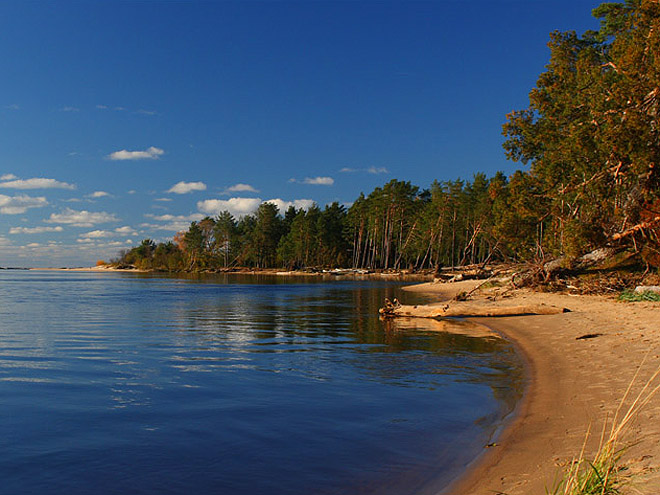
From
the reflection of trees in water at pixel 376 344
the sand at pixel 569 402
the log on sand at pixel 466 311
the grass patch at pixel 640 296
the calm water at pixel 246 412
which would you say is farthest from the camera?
the log on sand at pixel 466 311

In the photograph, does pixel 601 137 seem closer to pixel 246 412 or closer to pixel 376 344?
pixel 376 344

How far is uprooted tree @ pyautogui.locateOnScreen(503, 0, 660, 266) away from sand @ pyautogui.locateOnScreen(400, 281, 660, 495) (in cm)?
846

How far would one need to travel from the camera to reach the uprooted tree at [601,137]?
73.8 feet

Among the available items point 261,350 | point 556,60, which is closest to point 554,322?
point 261,350

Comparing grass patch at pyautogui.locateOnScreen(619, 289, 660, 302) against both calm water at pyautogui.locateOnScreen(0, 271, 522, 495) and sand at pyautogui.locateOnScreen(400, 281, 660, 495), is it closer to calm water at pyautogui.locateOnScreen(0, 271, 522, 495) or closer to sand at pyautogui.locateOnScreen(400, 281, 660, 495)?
sand at pyautogui.locateOnScreen(400, 281, 660, 495)

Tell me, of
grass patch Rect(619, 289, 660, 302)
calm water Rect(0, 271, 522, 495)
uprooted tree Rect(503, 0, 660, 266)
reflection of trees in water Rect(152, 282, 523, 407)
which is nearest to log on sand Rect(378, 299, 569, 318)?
reflection of trees in water Rect(152, 282, 523, 407)

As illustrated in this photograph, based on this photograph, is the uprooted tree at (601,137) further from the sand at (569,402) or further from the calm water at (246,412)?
the calm water at (246,412)

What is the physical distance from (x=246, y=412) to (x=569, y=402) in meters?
5.98

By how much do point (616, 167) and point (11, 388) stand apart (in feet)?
90.9

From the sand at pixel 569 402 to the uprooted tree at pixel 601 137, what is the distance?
8.46 meters

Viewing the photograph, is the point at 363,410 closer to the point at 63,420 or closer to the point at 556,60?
the point at 63,420

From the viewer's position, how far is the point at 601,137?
23.6 meters

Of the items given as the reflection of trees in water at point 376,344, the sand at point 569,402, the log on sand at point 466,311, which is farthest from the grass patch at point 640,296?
the reflection of trees in water at point 376,344

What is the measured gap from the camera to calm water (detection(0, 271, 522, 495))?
611 centimetres
